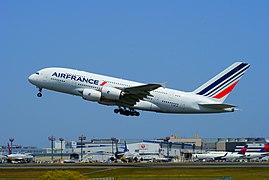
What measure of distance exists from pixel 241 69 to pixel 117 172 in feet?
89.2

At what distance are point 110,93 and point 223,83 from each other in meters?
18.9

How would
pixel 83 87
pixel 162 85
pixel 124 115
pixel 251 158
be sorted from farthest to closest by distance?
pixel 251 158 < pixel 124 115 < pixel 83 87 < pixel 162 85

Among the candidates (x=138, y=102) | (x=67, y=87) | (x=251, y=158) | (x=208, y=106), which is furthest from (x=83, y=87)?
(x=251, y=158)

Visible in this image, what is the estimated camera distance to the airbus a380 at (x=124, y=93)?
81000 mm

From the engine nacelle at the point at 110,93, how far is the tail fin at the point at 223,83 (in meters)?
12.5

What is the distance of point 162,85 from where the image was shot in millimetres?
76562

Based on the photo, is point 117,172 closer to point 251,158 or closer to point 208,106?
point 208,106

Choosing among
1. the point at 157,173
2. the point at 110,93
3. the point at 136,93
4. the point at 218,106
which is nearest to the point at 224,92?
the point at 218,106

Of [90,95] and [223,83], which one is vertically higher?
[223,83]

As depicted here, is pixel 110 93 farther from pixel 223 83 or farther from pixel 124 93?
pixel 223 83

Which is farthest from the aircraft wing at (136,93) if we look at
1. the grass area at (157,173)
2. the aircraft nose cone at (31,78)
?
the aircraft nose cone at (31,78)

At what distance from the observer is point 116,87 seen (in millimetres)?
82000

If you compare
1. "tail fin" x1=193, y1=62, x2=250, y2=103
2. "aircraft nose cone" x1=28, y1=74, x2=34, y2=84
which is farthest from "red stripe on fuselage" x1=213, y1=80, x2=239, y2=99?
"aircraft nose cone" x1=28, y1=74, x2=34, y2=84

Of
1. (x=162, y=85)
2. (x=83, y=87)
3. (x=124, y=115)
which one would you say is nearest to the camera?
(x=162, y=85)
